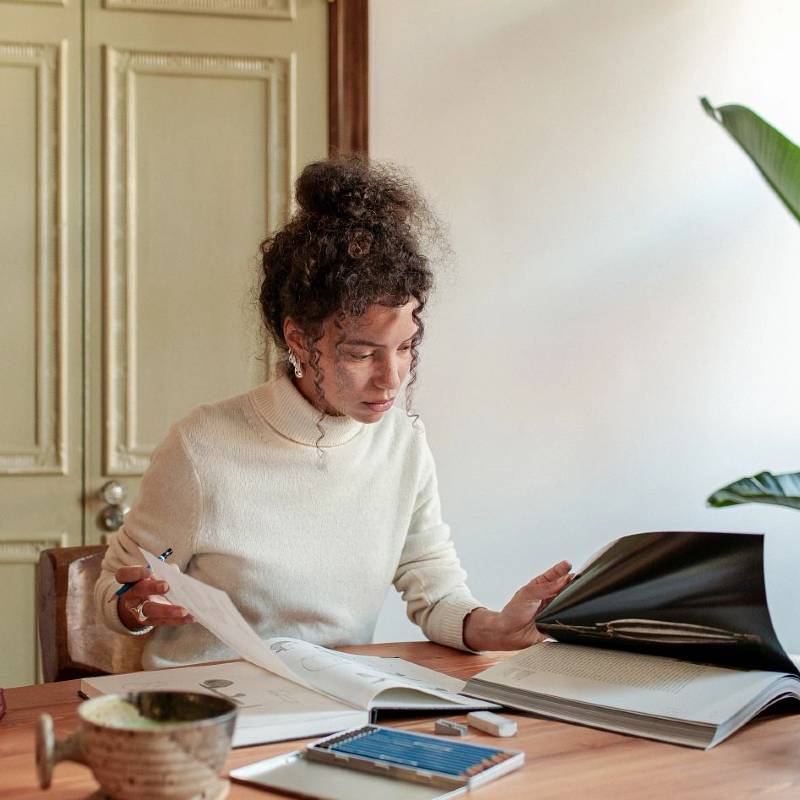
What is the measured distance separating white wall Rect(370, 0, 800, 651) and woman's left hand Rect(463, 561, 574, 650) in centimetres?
124

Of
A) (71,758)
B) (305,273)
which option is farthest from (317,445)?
(71,758)

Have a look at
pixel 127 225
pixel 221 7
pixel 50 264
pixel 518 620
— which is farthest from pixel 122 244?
pixel 518 620

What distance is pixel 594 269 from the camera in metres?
2.99

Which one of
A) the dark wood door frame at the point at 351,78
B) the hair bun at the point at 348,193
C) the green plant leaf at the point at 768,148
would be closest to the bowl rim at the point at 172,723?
the hair bun at the point at 348,193

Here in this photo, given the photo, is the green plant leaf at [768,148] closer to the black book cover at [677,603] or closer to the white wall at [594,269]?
the white wall at [594,269]

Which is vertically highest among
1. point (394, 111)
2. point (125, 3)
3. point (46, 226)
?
point (125, 3)

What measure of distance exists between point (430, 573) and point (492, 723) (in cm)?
68

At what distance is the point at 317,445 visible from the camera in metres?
1.80

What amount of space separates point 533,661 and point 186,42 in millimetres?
1964

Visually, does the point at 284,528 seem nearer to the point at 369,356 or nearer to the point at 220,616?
the point at 369,356

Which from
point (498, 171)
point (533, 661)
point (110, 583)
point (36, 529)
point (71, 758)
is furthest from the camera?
point (498, 171)

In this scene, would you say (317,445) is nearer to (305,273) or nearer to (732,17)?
(305,273)

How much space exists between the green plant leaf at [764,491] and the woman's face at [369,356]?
24.8 inches

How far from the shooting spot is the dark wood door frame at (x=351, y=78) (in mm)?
2816
